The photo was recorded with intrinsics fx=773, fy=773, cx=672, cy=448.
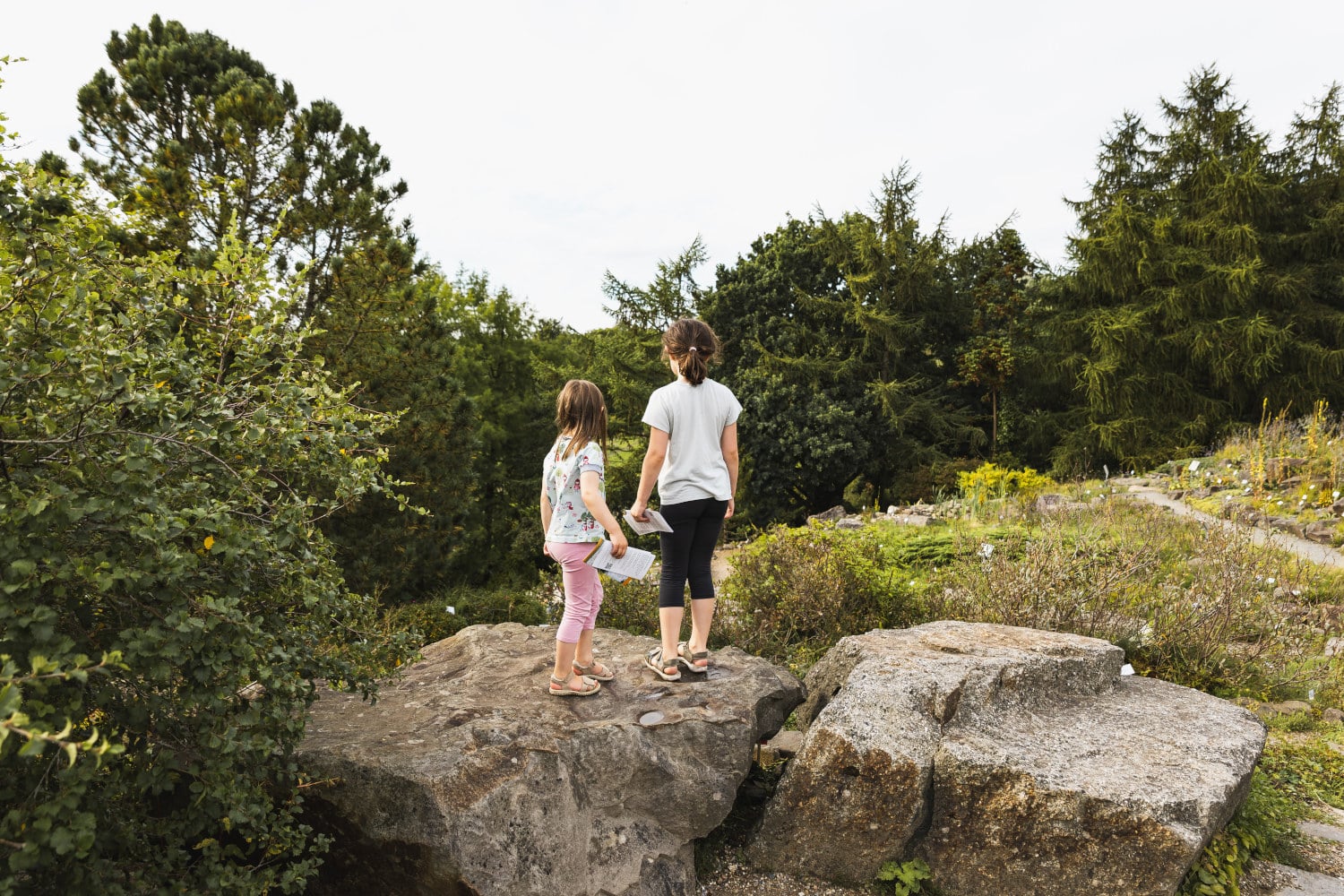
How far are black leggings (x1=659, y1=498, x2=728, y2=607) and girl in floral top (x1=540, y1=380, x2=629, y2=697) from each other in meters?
0.39

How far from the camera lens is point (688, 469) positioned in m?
3.98

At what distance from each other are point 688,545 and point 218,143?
32.0ft

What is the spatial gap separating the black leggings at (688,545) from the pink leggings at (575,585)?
425mm

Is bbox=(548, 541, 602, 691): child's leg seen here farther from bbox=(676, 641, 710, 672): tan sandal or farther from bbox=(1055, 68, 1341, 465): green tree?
bbox=(1055, 68, 1341, 465): green tree

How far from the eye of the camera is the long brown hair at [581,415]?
3.81m

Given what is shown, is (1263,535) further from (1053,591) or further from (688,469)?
(688,469)

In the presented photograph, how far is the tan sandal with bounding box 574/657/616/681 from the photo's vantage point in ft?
13.3

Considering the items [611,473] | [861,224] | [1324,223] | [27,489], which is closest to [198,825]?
[27,489]

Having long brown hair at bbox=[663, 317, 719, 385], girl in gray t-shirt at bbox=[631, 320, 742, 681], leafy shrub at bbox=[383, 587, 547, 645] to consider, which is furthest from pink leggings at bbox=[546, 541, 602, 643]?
leafy shrub at bbox=[383, 587, 547, 645]

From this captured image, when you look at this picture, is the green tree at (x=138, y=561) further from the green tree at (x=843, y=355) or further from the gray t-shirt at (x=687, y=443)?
the green tree at (x=843, y=355)

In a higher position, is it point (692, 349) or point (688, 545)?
point (692, 349)

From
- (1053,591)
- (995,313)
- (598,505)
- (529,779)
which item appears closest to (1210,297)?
(995,313)

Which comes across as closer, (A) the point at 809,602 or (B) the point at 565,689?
(B) the point at 565,689

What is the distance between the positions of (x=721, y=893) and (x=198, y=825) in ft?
6.94
